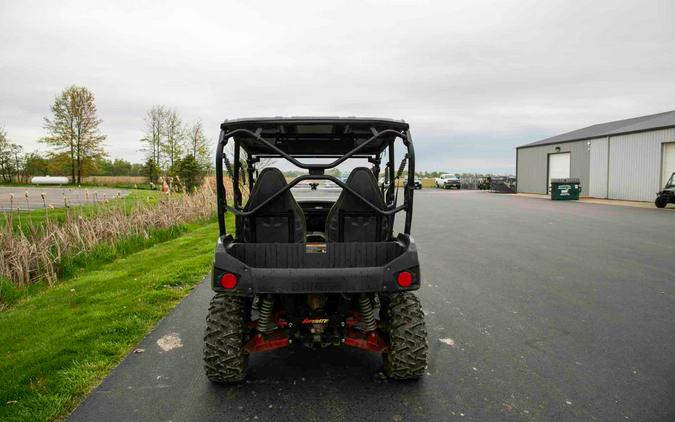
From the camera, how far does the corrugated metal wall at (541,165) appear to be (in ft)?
94.4

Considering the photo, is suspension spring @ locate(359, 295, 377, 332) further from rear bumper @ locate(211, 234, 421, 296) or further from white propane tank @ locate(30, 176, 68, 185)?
white propane tank @ locate(30, 176, 68, 185)

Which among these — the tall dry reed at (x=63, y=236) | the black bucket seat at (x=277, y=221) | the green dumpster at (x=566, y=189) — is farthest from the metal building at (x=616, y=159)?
the black bucket seat at (x=277, y=221)

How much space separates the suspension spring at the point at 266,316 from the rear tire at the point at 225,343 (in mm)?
164

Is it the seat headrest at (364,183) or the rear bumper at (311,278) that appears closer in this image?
the rear bumper at (311,278)

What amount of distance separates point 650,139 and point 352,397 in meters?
27.8

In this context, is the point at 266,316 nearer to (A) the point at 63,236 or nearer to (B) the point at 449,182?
(A) the point at 63,236

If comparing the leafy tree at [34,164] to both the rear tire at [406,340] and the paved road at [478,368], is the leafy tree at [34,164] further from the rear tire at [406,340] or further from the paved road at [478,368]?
the rear tire at [406,340]

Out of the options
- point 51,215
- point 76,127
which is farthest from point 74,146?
point 51,215

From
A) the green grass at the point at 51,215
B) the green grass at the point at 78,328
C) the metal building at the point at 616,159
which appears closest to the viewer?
the green grass at the point at 78,328

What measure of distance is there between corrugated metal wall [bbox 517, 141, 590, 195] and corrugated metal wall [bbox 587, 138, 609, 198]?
0.47 meters

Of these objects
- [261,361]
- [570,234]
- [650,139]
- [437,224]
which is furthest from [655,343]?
[650,139]

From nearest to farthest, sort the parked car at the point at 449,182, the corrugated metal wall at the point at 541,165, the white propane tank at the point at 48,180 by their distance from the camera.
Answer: the corrugated metal wall at the point at 541,165
the white propane tank at the point at 48,180
the parked car at the point at 449,182

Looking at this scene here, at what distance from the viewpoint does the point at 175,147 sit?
35188 mm

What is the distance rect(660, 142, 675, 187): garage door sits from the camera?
22511mm
